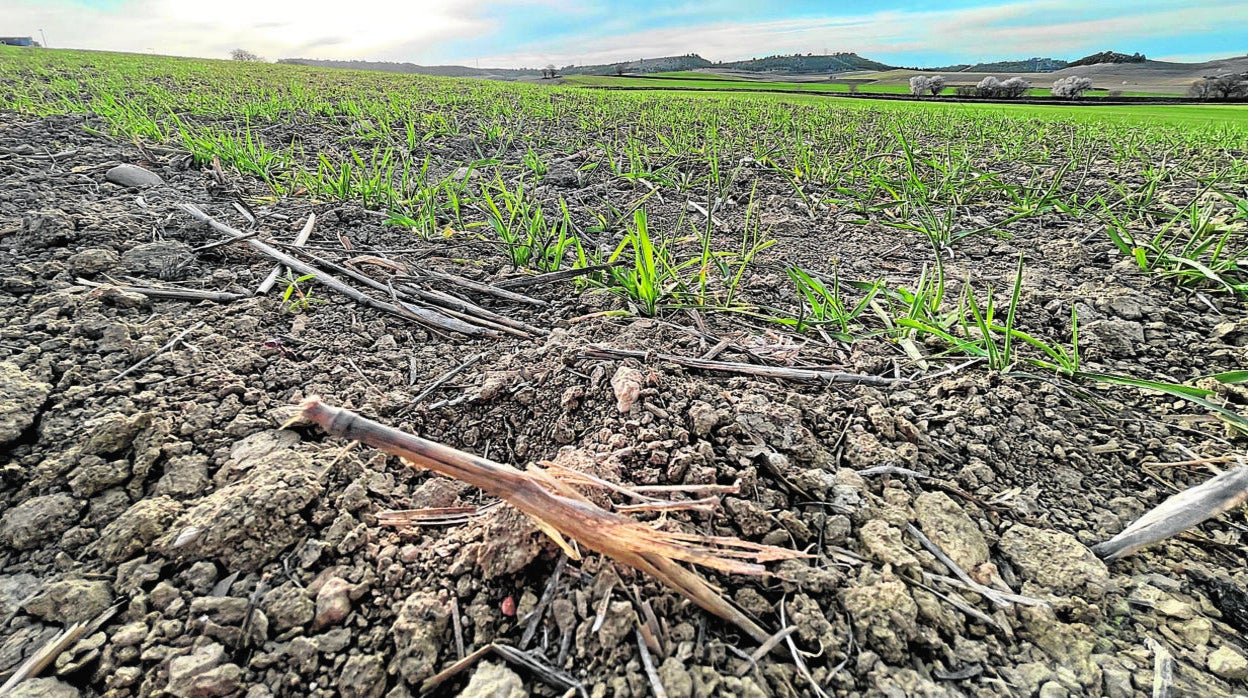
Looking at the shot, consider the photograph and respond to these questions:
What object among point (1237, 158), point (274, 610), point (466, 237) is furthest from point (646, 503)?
point (1237, 158)

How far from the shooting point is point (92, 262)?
6.36 ft

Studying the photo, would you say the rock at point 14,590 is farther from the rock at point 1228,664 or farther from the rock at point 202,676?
the rock at point 1228,664

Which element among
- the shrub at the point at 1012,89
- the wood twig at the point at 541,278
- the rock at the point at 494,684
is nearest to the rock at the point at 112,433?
the rock at the point at 494,684

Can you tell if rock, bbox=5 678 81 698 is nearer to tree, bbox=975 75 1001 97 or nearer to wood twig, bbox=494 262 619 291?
wood twig, bbox=494 262 619 291

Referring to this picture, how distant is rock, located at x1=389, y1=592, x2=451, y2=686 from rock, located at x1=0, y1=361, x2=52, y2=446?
1022mm

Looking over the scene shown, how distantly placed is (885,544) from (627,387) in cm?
63

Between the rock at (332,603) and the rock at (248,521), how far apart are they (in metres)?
0.16

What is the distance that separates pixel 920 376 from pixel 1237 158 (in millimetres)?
4517

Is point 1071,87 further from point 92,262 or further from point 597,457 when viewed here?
point 92,262

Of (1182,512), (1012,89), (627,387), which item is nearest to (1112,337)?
(1182,512)

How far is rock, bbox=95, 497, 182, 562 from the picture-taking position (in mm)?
993

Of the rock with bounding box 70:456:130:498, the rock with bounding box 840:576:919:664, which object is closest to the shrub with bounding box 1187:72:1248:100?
the rock with bounding box 840:576:919:664

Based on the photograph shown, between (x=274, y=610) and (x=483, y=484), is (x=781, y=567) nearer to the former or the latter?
(x=483, y=484)

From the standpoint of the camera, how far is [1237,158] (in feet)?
13.2
